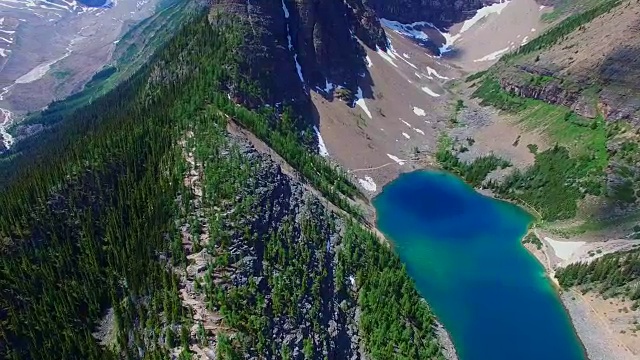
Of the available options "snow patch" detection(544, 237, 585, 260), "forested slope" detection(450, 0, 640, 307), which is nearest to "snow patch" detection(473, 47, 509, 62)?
"forested slope" detection(450, 0, 640, 307)

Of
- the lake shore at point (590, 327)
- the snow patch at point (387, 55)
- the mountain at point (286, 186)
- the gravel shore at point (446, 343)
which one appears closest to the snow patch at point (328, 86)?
the mountain at point (286, 186)

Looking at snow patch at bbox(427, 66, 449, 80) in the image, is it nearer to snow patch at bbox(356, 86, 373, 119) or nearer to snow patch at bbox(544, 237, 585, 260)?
snow patch at bbox(356, 86, 373, 119)

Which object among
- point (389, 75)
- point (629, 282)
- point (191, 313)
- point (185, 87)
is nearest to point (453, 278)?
point (629, 282)

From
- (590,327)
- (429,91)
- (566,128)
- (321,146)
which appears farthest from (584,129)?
(321,146)

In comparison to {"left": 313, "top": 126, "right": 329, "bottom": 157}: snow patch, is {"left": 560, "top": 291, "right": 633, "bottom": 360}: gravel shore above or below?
below

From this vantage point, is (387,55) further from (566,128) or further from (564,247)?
(564,247)

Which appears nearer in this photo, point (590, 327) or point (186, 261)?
point (186, 261)
